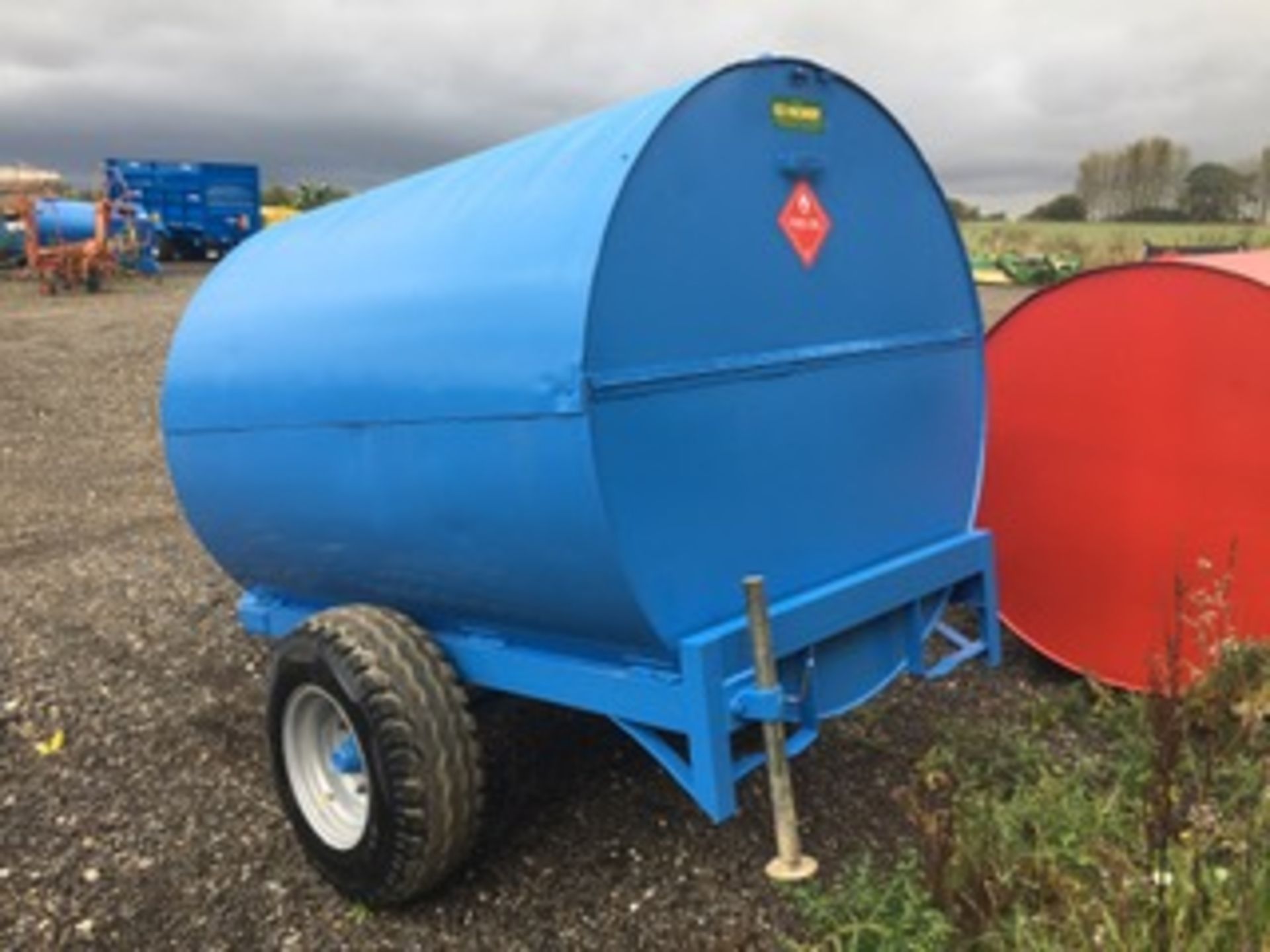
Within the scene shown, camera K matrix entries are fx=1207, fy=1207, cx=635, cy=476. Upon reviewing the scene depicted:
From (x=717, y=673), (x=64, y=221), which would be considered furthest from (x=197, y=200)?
(x=717, y=673)

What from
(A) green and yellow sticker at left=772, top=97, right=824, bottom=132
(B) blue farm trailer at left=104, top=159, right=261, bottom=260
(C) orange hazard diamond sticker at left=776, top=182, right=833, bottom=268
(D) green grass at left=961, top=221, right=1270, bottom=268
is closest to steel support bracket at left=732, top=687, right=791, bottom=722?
(C) orange hazard diamond sticker at left=776, top=182, right=833, bottom=268

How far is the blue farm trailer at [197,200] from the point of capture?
86.1ft

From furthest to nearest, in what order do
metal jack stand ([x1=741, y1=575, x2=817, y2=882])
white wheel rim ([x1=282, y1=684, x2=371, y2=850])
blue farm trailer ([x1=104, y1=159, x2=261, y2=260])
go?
blue farm trailer ([x1=104, y1=159, x2=261, y2=260]) < white wheel rim ([x1=282, y1=684, x2=371, y2=850]) < metal jack stand ([x1=741, y1=575, x2=817, y2=882])

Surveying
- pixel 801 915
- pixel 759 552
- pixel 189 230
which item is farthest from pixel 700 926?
pixel 189 230

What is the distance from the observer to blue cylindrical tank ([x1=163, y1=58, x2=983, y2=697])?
3018 millimetres

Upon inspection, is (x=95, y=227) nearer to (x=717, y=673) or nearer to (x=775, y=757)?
(x=717, y=673)

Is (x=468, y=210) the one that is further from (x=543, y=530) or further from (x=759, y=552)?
(x=759, y=552)

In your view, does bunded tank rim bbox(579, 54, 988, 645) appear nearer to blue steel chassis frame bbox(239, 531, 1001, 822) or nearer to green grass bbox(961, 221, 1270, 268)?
blue steel chassis frame bbox(239, 531, 1001, 822)

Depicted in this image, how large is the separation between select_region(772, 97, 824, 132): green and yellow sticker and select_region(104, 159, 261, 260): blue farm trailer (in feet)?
81.4

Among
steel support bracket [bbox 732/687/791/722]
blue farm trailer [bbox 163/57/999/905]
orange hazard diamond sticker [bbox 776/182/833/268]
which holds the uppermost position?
orange hazard diamond sticker [bbox 776/182/833/268]

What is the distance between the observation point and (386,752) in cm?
336

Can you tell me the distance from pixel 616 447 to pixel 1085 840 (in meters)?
1.66

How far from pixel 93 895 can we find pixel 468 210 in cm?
240

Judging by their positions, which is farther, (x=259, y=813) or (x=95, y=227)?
(x=95, y=227)
